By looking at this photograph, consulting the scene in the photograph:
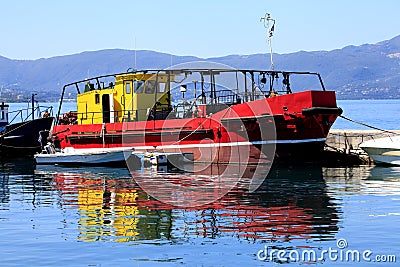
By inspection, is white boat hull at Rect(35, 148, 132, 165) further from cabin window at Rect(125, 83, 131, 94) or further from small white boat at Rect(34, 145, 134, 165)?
cabin window at Rect(125, 83, 131, 94)

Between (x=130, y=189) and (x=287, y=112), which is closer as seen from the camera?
(x=130, y=189)

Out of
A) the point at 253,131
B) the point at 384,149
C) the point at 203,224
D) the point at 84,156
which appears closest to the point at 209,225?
the point at 203,224

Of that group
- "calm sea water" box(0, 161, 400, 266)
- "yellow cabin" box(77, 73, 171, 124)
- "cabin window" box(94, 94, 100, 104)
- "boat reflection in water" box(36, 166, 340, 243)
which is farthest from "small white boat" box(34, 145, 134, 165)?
"calm sea water" box(0, 161, 400, 266)

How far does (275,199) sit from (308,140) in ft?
28.1

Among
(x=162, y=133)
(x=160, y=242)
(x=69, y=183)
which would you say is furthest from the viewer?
(x=162, y=133)

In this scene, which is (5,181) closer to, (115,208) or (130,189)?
(130,189)

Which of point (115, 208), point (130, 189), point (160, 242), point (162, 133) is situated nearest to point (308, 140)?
point (162, 133)

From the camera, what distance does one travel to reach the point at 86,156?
33.8m

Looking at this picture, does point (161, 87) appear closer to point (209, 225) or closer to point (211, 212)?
point (211, 212)

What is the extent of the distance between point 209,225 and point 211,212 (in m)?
1.83

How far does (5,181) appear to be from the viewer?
28953 mm

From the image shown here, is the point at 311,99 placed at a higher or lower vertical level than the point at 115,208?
higher

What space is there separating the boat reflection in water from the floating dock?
16.7 ft

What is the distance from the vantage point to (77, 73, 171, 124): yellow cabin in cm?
3384
